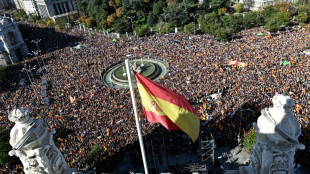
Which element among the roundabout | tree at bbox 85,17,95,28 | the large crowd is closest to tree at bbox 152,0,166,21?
tree at bbox 85,17,95,28

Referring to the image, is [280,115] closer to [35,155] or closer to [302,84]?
[35,155]

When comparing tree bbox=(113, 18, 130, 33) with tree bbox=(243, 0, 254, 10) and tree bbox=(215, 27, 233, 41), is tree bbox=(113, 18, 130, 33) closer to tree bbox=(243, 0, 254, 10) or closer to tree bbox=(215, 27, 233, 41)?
tree bbox=(215, 27, 233, 41)

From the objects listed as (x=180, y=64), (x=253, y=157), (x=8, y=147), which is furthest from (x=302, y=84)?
(x=8, y=147)

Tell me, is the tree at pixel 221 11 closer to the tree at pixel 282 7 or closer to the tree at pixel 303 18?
the tree at pixel 282 7

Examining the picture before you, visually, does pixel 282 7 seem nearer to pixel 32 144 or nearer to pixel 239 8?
pixel 239 8

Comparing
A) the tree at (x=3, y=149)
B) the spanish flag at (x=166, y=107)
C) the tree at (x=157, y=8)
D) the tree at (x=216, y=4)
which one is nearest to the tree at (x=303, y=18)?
the tree at (x=216, y=4)

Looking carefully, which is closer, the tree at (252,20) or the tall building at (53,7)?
the tree at (252,20)
